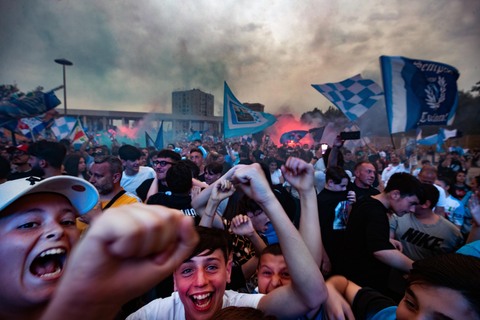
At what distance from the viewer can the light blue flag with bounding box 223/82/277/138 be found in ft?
24.0

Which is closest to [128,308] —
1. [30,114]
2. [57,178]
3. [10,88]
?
[57,178]

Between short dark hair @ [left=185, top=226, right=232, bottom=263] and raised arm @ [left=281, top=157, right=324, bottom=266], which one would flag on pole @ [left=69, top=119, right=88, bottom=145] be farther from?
raised arm @ [left=281, top=157, right=324, bottom=266]

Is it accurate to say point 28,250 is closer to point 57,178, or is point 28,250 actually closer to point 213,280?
point 57,178

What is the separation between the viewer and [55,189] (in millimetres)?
1104

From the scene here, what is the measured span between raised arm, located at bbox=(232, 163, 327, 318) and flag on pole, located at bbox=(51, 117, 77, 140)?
30.3ft

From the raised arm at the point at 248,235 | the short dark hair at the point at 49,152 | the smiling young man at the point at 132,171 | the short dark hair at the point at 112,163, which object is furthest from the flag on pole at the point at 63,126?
the raised arm at the point at 248,235

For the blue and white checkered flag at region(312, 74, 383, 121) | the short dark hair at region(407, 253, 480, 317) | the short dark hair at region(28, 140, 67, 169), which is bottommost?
the short dark hair at region(407, 253, 480, 317)

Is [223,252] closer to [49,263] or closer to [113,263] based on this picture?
[49,263]

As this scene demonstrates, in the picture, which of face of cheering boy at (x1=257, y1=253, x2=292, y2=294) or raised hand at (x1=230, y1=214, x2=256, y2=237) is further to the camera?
raised hand at (x1=230, y1=214, x2=256, y2=237)

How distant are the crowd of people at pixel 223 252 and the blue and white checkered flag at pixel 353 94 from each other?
4.21m

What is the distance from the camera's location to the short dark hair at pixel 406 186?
7.67 feet

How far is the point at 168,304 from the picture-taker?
4.61 ft

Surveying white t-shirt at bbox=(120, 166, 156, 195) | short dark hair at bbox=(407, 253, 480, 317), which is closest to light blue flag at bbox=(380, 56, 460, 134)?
white t-shirt at bbox=(120, 166, 156, 195)

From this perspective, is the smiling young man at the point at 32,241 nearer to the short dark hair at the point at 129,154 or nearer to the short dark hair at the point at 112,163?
the short dark hair at the point at 112,163
